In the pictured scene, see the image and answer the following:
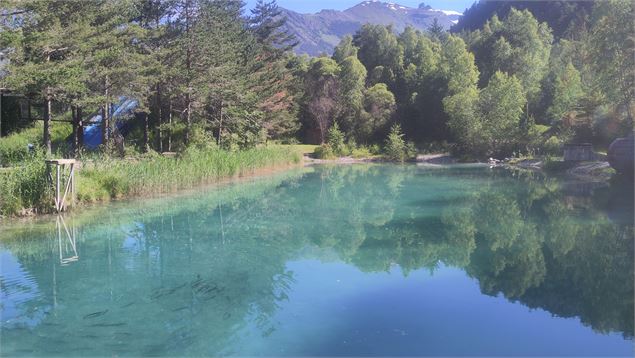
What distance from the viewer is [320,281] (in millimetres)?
6723

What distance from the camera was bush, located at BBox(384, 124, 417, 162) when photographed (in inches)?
1233

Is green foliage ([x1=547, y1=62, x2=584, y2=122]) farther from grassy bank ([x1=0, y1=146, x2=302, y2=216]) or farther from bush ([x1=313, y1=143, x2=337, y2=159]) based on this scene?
grassy bank ([x1=0, y1=146, x2=302, y2=216])

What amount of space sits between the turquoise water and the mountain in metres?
110

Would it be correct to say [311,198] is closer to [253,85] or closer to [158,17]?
[158,17]

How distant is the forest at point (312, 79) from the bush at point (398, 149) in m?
0.17

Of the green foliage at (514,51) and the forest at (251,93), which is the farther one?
the green foliage at (514,51)

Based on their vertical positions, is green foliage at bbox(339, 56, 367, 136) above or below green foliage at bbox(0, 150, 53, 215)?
above

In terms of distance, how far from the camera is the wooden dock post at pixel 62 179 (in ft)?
33.7

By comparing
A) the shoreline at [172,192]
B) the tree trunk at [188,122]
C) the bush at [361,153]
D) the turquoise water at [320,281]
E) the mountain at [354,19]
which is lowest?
the turquoise water at [320,281]

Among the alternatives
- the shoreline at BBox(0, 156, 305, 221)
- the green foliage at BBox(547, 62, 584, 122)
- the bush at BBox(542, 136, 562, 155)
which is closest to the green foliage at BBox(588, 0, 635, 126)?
the bush at BBox(542, 136, 562, 155)

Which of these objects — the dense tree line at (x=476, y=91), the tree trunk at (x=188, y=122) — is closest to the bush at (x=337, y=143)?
the dense tree line at (x=476, y=91)

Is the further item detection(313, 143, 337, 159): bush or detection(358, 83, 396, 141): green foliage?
detection(358, 83, 396, 141): green foliage

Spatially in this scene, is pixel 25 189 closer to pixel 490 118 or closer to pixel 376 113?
pixel 490 118

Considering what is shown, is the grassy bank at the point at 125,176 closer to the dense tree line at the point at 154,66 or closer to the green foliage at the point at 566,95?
the dense tree line at the point at 154,66
